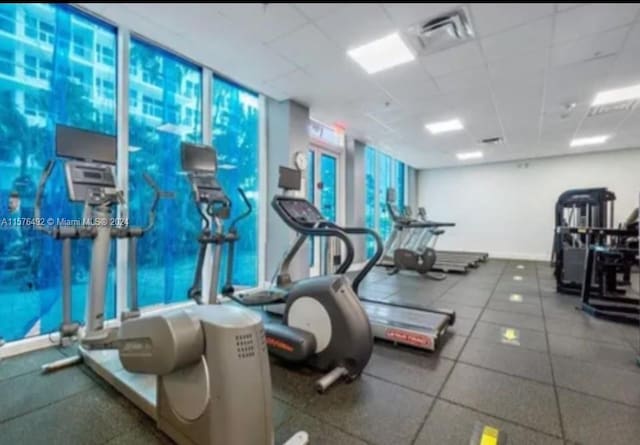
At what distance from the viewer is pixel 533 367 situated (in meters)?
2.54

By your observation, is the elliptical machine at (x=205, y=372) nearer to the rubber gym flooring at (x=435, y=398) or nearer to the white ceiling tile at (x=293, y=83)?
the rubber gym flooring at (x=435, y=398)

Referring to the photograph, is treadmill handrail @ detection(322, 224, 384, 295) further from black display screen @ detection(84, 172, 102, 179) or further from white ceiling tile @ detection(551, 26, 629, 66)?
white ceiling tile @ detection(551, 26, 629, 66)

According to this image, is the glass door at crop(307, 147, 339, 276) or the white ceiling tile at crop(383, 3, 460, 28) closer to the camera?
the white ceiling tile at crop(383, 3, 460, 28)

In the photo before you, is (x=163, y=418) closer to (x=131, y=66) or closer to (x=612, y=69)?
(x=131, y=66)

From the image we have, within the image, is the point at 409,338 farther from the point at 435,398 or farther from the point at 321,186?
the point at 321,186

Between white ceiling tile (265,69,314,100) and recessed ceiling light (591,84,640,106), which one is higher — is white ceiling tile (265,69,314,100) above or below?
below

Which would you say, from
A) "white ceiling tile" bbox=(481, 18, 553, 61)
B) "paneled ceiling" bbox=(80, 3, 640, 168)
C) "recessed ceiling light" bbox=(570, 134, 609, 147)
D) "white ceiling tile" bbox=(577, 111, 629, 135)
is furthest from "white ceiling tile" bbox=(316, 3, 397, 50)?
"recessed ceiling light" bbox=(570, 134, 609, 147)

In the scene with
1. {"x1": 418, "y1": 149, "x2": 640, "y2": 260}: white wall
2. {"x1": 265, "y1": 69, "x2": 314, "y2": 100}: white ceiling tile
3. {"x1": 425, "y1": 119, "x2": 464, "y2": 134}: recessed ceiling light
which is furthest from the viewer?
{"x1": 418, "y1": 149, "x2": 640, "y2": 260}: white wall

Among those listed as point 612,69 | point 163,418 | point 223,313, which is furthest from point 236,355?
point 612,69

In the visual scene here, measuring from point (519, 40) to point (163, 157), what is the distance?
13.2 feet

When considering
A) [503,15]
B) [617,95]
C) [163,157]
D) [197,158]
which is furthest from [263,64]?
[617,95]

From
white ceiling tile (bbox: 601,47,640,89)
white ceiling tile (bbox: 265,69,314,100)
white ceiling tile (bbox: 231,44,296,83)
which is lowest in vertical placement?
white ceiling tile (bbox: 265,69,314,100)

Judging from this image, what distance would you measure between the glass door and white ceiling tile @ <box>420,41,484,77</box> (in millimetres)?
2693

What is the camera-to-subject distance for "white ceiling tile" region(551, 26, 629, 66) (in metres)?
3.24
